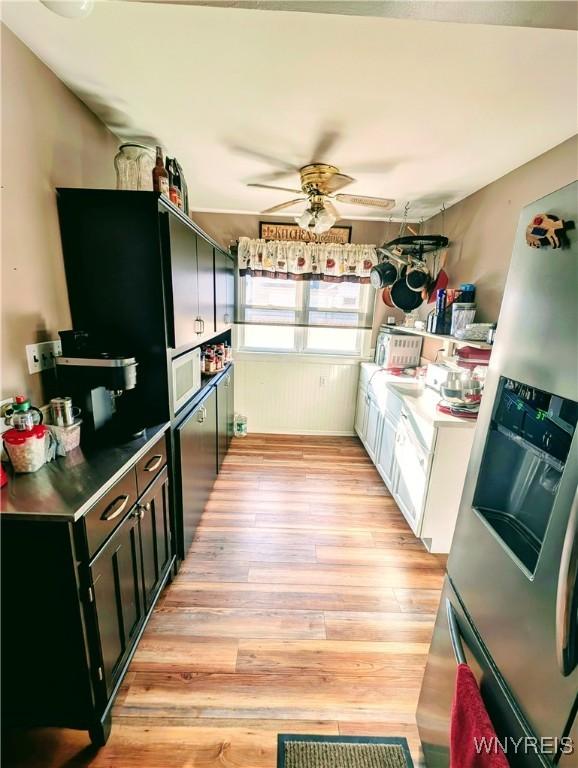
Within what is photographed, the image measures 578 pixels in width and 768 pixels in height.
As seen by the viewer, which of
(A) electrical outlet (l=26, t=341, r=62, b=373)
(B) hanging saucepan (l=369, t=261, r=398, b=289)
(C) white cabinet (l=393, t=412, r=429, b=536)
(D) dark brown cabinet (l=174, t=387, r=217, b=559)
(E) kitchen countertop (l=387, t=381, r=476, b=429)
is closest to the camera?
(A) electrical outlet (l=26, t=341, r=62, b=373)

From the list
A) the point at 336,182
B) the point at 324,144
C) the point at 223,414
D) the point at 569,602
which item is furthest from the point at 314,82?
the point at 223,414

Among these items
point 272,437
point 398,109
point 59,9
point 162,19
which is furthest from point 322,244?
point 59,9

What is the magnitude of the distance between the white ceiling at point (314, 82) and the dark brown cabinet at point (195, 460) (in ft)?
5.26

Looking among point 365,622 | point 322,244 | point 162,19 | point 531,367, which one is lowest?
point 365,622

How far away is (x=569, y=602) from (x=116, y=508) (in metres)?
1.27

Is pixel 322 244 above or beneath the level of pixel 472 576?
above

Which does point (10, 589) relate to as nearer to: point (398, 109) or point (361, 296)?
point (398, 109)

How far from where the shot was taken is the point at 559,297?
67cm

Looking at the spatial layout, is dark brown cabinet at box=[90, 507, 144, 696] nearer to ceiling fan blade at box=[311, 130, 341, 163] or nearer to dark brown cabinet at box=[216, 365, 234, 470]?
dark brown cabinet at box=[216, 365, 234, 470]

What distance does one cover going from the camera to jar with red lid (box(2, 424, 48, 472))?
3.52 feet

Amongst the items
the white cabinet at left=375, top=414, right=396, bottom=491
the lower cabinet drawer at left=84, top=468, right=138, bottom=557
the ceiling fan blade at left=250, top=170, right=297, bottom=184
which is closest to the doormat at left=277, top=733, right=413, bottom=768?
the lower cabinet drawer at left=84, top=468, right=138, bottom=557

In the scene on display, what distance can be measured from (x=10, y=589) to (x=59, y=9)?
1.66 meters

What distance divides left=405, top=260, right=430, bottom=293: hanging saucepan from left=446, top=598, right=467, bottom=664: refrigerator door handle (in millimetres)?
2440

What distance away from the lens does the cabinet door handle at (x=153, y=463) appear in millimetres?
1403
